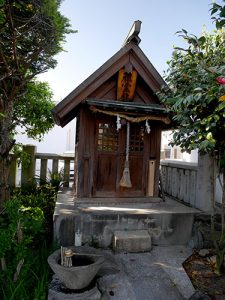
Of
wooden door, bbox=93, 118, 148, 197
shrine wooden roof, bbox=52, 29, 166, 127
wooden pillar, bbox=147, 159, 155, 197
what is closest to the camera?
shrine wooden roof, bbox=52, 29, 166, 127

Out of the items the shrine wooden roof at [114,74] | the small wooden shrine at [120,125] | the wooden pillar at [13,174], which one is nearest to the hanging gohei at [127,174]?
the small wooden shrine at [120,125]

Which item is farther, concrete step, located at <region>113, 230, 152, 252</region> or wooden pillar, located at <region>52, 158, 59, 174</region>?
wooden pillar, located at <region>52, 158, 59, 174</region>

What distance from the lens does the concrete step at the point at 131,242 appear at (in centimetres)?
557

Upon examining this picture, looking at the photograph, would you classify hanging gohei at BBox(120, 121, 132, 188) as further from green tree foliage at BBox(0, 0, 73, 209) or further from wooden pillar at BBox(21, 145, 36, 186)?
wooden pillar at BBox(21, 145, 36, 186)

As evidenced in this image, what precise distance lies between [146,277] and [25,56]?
6.98 meters

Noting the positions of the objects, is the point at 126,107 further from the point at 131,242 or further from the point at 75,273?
the point at 75,273

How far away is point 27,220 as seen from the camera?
4.49m

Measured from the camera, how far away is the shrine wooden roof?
21.6ft

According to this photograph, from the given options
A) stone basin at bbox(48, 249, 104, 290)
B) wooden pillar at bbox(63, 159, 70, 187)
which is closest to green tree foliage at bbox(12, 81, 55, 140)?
wooden pillar at bbox(63, 159, 70, 187)

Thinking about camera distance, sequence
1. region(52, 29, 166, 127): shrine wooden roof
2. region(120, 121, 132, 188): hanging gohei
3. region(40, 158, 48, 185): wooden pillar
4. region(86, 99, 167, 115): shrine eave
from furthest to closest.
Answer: region(40, 158, 48, 185): wooden pillar, region(120, 121, 132, 188): hanging gohei, region(52, 29, 166, 127): shrine wooden roof, region(86, 99, 167, 115): shrine eave

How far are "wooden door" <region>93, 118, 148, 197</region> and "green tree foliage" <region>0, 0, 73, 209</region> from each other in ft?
8.10

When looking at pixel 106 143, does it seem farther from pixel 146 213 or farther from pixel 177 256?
pixel 177 256

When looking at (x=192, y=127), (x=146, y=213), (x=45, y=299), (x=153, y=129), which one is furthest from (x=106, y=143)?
(x=45, y=299)

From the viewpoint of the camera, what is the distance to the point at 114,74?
23.4 feet
